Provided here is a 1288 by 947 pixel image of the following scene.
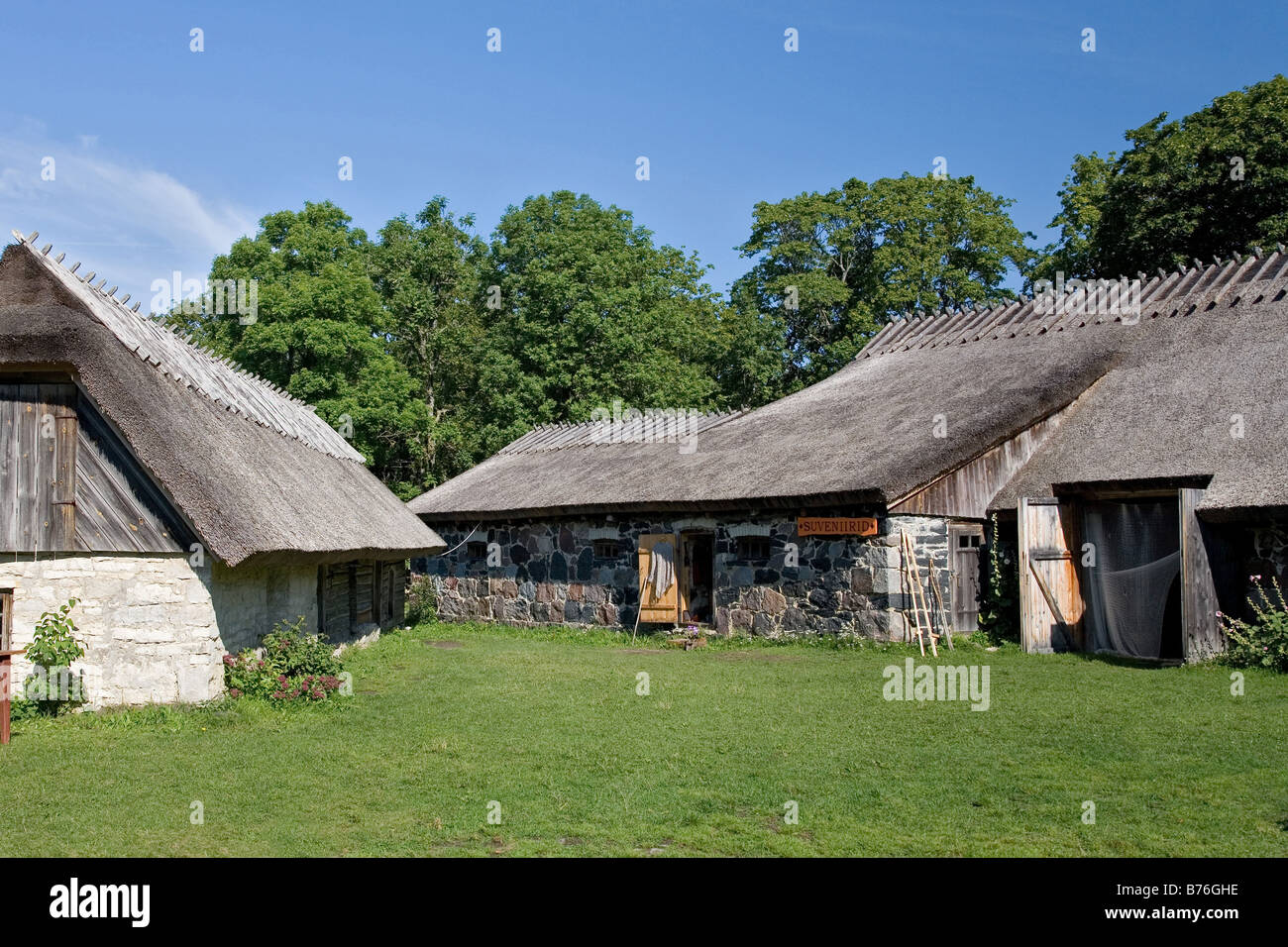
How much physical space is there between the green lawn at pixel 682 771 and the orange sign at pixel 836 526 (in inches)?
132

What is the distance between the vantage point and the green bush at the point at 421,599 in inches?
955

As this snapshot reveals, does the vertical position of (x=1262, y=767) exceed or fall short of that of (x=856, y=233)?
it falls short

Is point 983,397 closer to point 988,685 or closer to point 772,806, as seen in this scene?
point 988,685

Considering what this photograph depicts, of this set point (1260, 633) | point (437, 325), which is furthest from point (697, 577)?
point (437, 325)

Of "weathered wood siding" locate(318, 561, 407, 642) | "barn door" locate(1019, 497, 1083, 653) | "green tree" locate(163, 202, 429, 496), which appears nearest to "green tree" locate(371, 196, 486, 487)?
"green tree" locate(163, 202, 429, 496)

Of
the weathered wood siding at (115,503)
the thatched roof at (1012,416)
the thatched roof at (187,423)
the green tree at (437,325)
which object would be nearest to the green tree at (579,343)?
the green tree at (437,325)

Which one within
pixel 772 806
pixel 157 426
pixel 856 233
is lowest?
pixel 772 806

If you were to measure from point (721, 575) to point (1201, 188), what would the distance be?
57.0ft

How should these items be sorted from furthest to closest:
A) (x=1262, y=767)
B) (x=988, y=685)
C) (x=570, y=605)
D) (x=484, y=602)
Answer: (x=484, y=602)
(x=570, y=605)
(x=988, y=685)
(x=1262, y=767)

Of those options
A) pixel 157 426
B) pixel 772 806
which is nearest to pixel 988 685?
pixel 772 806

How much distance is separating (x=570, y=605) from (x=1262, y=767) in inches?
575

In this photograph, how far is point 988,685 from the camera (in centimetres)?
1298

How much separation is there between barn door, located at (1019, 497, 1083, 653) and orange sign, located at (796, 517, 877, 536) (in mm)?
2150

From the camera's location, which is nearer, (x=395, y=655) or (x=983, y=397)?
(x=395, y=655)
